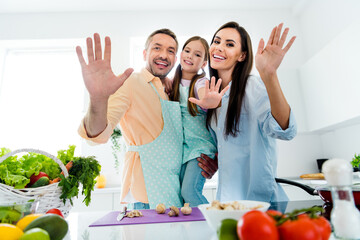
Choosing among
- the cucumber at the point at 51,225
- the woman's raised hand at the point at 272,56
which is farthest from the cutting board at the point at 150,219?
the woman's raised hand at the point at 272,56

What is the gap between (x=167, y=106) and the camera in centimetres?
131

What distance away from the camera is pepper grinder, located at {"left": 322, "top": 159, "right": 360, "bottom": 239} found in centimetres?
46

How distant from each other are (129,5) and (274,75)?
2.87m

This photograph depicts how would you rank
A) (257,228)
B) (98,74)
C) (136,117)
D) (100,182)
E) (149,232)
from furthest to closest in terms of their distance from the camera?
(100,182) < (136,117) < (98,74) < (149,232) < (257,228)

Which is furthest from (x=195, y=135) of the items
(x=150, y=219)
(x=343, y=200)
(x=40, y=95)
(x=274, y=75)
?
(x=40, y=95)

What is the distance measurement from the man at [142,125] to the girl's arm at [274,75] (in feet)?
1.39

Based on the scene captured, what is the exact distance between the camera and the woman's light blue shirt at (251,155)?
1.13 metres

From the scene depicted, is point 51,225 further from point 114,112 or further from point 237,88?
point 237,88

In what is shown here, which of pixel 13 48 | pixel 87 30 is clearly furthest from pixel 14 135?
pixel 87 30

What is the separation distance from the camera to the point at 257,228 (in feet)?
1.22

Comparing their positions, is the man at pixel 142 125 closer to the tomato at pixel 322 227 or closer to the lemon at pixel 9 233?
the lemon at pixel 9 233

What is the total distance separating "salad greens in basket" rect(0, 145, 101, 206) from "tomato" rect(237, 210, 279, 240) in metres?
0.64

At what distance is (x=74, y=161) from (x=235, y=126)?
721 millimetres

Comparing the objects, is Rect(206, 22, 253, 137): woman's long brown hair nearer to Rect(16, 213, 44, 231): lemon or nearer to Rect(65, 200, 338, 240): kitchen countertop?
Rect(65, 200, 338, 240): kitchen countertop
